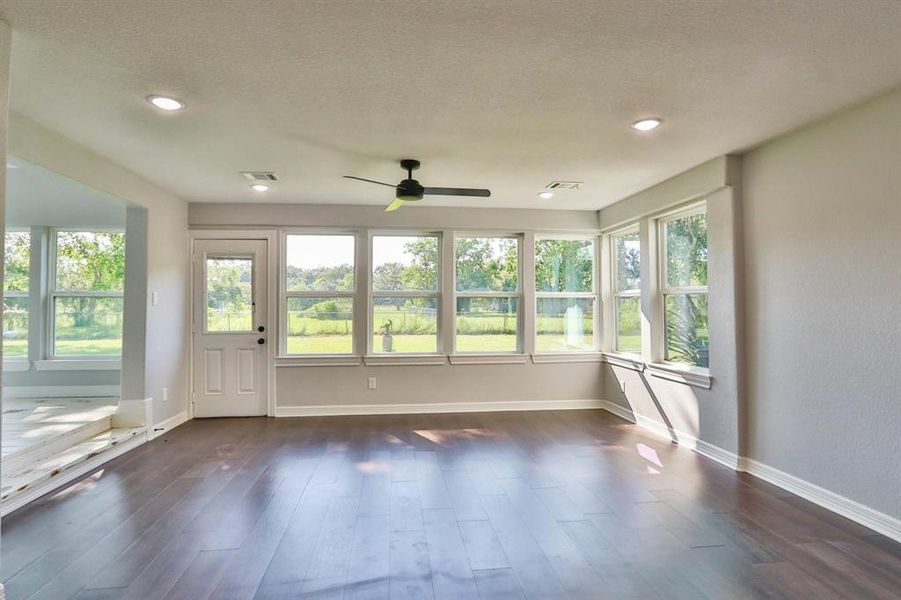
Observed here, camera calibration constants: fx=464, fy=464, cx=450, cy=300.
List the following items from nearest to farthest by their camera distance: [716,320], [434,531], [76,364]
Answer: [434,531] → [716,320] → [76,364]

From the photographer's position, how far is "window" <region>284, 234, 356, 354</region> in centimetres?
540

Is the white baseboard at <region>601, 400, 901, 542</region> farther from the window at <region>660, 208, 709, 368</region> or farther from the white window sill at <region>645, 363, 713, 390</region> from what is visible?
the window at <region>660, 208, 709, 368</region>

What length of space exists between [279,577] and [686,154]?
3.83 m

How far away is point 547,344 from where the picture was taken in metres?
5.75

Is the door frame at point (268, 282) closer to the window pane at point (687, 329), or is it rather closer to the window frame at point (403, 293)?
the window frame at point (403, 293)

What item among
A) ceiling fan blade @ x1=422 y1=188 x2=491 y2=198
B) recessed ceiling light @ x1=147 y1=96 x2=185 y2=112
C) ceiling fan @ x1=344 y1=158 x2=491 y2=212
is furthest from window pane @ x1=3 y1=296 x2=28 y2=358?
ceiling fan blade @ x1=422 y1=188 x2=491 y2=198

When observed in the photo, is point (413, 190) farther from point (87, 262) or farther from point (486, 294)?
point (87, 262)

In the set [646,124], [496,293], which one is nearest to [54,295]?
[496,293]

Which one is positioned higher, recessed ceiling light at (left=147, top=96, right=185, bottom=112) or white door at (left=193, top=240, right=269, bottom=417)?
recessed ceiling light at (left=147, top=96, right=185, bottom=112)

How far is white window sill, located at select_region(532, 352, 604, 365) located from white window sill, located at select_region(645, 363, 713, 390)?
0.98 m

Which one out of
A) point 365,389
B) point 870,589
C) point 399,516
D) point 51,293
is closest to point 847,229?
point 870,589

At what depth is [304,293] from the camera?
5.39 metres

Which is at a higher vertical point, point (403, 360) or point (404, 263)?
point (404, 263)

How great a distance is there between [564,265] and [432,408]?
241 cm
